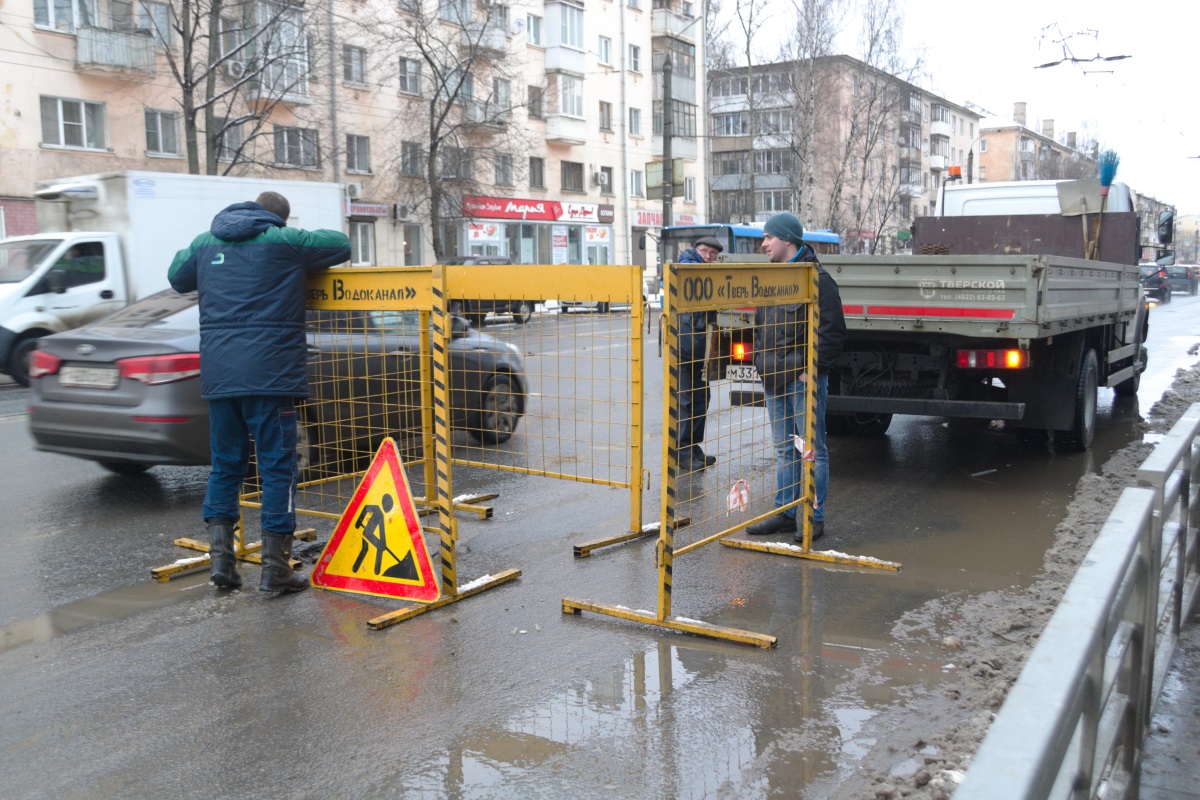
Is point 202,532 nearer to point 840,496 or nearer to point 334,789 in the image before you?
point 334,789

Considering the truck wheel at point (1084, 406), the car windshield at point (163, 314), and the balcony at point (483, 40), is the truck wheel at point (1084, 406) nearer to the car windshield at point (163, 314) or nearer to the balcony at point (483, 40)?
the car windshield at point (163, 314)

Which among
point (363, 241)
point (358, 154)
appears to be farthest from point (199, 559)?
point (358, 154)

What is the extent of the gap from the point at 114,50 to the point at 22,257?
14721mm

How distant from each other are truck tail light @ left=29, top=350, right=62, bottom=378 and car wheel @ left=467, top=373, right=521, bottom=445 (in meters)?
3.26

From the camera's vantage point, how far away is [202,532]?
685 centimetres

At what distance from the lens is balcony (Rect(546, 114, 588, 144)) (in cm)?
4491

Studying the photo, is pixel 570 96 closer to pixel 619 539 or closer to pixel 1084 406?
pixel 1084 406

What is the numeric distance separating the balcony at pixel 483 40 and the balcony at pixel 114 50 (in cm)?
1022

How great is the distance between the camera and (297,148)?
34.5m

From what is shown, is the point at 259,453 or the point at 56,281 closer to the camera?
the point at 259,453

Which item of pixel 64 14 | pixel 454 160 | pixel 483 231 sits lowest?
pixel 483 231

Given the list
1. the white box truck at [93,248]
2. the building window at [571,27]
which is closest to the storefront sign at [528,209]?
the building window at [571,27]

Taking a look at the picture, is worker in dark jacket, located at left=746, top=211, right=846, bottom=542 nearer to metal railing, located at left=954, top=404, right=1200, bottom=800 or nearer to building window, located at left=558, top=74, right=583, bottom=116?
metal railing, located at left=954, top=404, right=1200, bottom=800

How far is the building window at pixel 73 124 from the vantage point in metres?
27.9
